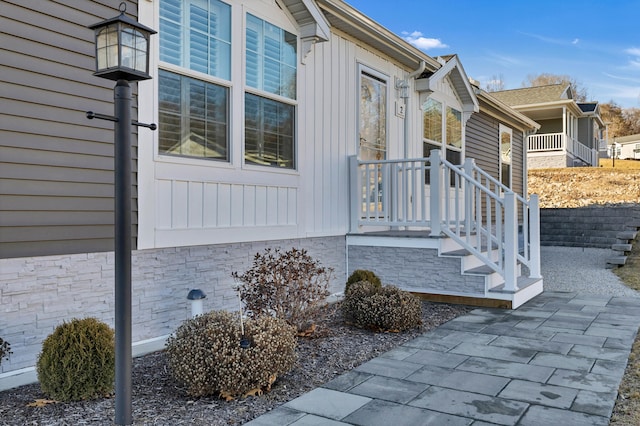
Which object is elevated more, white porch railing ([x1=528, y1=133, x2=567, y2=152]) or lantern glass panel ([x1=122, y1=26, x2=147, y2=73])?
white porch railing ([x1=528, y1=133, x2=567, y2=152])

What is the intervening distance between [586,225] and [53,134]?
12121mm

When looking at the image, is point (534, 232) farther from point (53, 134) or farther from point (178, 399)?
point (53, 134)

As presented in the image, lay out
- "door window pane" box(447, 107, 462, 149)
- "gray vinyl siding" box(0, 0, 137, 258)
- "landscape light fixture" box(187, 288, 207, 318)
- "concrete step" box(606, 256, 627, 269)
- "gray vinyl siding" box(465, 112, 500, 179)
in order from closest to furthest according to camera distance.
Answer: "gray vinyl siding" box(0, 0, 137, 258) < "landscape light fixture" box(187, 288, 207, 318) < "door window pane" box(447, 107, 462, 149) < "concrete step" box(606, 256, 627, 269) < "gray vinyl siding" box(465, 112, 500, 179)

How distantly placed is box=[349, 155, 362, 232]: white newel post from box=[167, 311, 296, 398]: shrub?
3.31 m

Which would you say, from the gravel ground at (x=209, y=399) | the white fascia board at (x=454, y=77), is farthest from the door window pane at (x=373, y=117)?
the gravel ground at (x=209, y=399)

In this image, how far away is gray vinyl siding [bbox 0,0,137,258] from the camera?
3221 millimetres

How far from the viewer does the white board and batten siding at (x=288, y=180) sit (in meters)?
4.15

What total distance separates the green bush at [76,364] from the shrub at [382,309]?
236cm

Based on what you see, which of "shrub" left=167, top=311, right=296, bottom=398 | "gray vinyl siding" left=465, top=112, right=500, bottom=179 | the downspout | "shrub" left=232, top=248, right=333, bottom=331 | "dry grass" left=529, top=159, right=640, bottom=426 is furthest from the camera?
"dry grass" left=529, top=159, right=640, bottom=426

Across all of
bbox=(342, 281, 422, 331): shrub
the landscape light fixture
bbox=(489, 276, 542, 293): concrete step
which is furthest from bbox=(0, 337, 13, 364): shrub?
bbox=(489, 276, 542, 293): concrete step

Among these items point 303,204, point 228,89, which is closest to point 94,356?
point 228,89

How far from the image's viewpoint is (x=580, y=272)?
8727 mm

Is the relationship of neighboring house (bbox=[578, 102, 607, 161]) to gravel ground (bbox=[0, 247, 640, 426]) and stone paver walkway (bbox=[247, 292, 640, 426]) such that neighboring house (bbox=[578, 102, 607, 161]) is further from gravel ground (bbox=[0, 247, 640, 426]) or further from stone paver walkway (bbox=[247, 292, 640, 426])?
gravel ground (bbox=[0, 247, 640, 426])

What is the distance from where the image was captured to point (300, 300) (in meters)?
4.31
